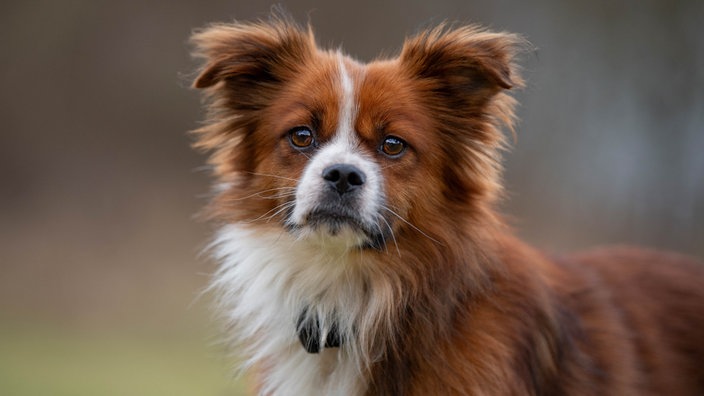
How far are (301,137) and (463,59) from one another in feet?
2.74

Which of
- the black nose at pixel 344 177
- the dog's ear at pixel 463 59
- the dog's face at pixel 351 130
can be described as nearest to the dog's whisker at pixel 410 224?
the dog's face at pixel 351 130

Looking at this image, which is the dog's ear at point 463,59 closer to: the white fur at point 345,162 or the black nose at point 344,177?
the white fur at point 345,162

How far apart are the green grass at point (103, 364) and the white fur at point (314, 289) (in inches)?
108

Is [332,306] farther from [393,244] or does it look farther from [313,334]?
[393,244]

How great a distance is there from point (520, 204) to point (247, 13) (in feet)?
13.3

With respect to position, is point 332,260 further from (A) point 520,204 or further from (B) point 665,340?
(A) point 520,204

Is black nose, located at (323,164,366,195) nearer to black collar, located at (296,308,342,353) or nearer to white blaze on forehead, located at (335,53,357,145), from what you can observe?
white blaze on forehead, located at (335,53,357,145)

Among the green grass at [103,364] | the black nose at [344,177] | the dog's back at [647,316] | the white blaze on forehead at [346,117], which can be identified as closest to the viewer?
the black nose at [344,177]

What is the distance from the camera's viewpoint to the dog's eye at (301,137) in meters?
3.90

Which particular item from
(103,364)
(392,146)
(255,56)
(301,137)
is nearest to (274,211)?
(301,137)

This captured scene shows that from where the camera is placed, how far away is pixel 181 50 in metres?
11.0

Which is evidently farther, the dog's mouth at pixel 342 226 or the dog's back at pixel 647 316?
the dog's back at pixel 647 316

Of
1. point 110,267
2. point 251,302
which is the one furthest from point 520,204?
point 251,302

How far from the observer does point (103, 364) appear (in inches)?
326
